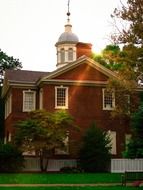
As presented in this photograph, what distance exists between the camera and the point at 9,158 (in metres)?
38.8

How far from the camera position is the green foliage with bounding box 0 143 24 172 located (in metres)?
38.5

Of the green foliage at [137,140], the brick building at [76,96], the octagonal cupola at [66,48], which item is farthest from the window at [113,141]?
the green foliage at [137,140]

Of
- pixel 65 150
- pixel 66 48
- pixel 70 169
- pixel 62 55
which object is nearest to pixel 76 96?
pixel 65 150

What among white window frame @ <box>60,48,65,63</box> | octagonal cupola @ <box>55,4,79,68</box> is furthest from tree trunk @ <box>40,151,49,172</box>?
white window frame @ <box>60,48,65,63</box>

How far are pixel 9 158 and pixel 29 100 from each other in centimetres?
849

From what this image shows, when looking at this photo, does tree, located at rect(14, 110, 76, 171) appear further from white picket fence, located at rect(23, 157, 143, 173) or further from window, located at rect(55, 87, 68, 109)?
window, located at rect(55, 87, 68, 109)

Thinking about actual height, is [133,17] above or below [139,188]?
above

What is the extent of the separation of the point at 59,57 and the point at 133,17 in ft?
88.4

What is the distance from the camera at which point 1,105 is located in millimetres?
57156

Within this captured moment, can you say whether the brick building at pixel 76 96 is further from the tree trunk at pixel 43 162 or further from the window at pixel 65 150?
the tree trunk at pixel 43 162

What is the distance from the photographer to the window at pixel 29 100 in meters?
45.6

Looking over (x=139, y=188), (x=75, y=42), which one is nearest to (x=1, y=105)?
(x=75, y=42)

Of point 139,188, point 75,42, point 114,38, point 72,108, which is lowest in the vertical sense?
point 139,188

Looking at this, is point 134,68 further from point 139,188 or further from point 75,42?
point 75,42
